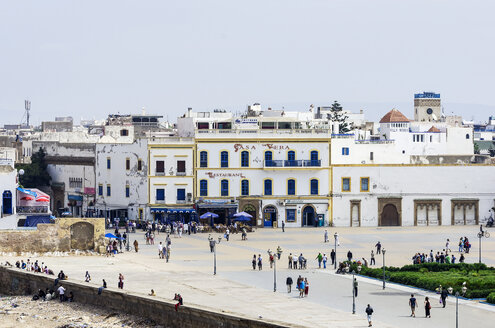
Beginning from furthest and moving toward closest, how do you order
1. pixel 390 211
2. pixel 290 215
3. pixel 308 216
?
pixel 390 211 → pixel 308 216 → pixel 290 215

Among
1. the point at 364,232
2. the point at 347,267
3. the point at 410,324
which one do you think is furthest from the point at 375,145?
the point at 410,324

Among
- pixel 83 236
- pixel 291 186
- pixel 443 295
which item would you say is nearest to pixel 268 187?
pixel 291 186

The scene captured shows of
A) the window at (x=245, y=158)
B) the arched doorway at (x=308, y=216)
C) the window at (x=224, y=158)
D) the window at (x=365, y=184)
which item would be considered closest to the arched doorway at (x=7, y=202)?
the window at (x=224, y=158)

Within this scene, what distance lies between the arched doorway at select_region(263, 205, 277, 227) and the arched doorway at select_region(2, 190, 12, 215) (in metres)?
21.6

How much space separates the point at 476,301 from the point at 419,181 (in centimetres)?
3772

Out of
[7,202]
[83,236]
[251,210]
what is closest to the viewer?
[83,236]

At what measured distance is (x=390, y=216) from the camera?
290 ft

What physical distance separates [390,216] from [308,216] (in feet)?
20.9

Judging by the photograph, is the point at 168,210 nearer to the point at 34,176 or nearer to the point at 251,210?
the point at 251,210

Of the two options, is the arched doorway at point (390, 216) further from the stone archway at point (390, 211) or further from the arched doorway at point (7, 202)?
the arched doorway at point (7, 202)

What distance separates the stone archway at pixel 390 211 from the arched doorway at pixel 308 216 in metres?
5.08

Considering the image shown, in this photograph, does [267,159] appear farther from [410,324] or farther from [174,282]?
[410,324]

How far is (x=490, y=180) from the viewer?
89125mm

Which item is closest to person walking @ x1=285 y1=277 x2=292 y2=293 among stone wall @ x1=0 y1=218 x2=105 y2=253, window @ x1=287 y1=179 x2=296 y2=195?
stone wall @ x1=0 y1=218 x2=105 y2=253
